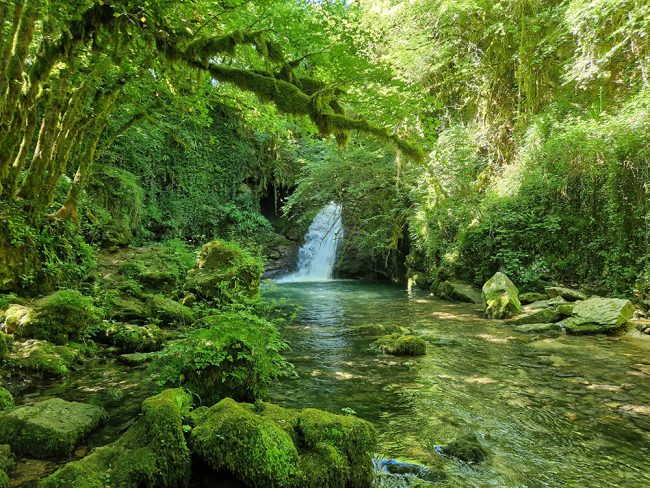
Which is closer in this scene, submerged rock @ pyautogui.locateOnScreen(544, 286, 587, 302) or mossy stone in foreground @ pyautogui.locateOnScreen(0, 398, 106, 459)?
mossy stone in foreground @ pyautogui.locateOnScreen(0, 398, 106, 459)

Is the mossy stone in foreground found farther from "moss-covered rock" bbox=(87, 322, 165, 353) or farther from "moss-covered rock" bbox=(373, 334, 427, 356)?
"moss-covered rock" bbox=(373, 334, 427, 356)

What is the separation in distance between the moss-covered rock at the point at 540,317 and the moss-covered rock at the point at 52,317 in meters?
8.09

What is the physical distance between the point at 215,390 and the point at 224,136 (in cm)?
1826

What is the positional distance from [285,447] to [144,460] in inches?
37.3

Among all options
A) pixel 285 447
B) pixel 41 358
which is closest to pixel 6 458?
pixel 285 447

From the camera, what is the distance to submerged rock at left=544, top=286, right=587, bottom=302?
9164 millimetres

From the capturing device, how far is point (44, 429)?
10.5 ft

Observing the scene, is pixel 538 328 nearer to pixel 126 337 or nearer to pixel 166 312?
pixel 166 312

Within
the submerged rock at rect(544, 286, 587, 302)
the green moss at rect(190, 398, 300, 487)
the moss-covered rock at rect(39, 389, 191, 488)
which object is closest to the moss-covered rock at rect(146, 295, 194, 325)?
the moss-covered rock at rect(39, 389, 191, 488)

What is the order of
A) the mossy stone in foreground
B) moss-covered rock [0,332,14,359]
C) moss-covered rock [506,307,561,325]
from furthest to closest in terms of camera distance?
moss-covered rock [506,307,561,325] < moss-covered rock [0,332,14,359] < the mossy stone in foreground

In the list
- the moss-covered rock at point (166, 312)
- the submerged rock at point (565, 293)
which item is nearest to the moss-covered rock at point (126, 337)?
the moss-covered rock at point (166, 312)

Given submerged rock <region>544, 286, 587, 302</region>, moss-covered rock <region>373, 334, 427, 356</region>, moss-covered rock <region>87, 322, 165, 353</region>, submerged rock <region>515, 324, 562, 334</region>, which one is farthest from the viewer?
submerged rock <region>544, 286, 587, 302</region>

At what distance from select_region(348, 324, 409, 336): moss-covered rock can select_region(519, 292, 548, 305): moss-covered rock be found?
3804mm

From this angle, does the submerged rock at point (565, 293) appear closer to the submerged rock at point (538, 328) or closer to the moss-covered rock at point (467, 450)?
the submerged rock at point (538, 328)
